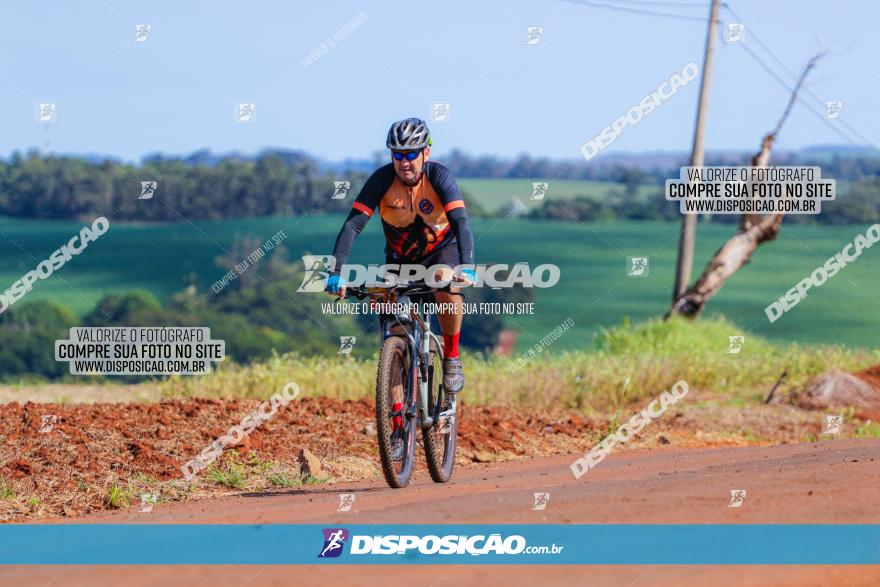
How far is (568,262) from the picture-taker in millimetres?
35656

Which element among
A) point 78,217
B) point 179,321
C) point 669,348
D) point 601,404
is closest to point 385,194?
point 601,404

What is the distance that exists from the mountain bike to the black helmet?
100 centimetres

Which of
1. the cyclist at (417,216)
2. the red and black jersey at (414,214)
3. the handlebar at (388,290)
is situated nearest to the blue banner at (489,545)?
the handlebar at (388,290)

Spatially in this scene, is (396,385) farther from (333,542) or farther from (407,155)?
(333,542)

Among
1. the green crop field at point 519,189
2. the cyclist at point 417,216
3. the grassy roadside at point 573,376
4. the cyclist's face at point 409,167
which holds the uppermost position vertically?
the green crop field at point 519,189

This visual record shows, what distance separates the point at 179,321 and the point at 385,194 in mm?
23665

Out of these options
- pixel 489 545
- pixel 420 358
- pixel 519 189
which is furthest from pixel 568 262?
pixel 489 545

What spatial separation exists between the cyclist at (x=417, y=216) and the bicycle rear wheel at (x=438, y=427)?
19cm

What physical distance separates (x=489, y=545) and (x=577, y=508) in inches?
31.5

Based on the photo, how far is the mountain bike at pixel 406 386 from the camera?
9.02 m

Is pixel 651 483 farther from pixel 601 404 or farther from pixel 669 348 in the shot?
pixel 669 348

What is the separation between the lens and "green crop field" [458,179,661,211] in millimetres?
39719

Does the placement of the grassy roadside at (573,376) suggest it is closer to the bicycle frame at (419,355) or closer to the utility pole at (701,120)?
the utility pole at (701,120)

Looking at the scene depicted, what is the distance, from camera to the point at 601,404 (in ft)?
53.4
